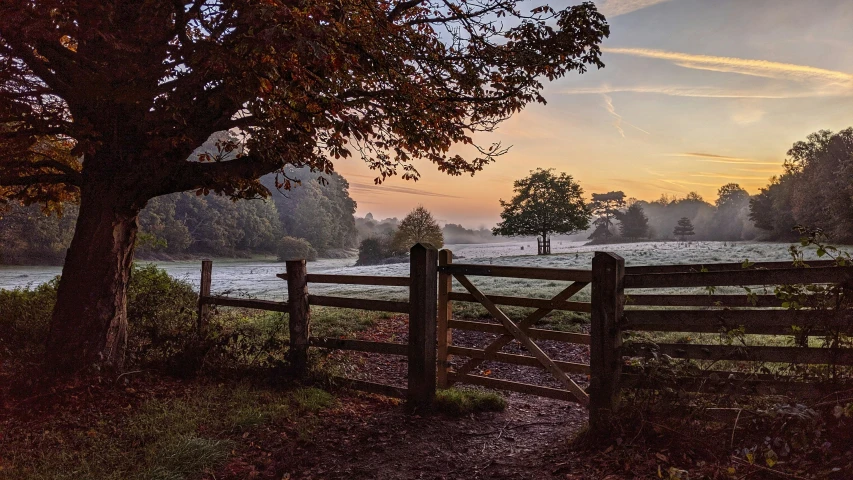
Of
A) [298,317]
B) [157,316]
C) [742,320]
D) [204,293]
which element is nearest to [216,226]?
[157,316]

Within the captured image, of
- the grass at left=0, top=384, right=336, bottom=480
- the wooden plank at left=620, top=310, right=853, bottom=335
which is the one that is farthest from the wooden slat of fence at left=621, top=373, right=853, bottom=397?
the grass at left=0, top=384, right=336, bottom=480

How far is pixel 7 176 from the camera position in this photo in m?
6.85

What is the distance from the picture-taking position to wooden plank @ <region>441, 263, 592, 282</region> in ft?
17.4

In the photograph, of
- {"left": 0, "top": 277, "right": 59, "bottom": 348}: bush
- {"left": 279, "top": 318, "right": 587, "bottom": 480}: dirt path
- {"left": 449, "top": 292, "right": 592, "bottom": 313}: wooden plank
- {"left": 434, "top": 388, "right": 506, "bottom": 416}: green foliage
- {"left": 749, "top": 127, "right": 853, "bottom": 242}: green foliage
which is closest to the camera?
{"left": 279, "top": 318, "right": 587, "bottom": 480}: dirt path

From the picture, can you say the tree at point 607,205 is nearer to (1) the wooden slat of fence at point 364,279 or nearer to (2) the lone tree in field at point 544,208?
(2) the lone tree in field at point 544,208

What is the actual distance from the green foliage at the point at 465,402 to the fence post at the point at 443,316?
431 mm

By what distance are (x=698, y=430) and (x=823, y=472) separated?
93 cm

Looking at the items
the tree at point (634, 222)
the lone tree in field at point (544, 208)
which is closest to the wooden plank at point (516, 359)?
the lone tree in field at point (544, 208)

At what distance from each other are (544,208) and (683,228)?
2482 centimetres

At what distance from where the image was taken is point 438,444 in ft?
16.7

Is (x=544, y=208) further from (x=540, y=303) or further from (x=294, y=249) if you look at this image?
(x=540, y=303)

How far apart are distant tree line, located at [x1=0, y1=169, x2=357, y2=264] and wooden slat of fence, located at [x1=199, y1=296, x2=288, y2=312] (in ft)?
72.9

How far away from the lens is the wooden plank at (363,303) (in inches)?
240

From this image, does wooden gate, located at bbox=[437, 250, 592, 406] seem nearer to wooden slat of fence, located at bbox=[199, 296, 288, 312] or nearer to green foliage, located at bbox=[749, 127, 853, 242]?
wooden slat of fence, located at bbox=[199, 296, 288, 312]
